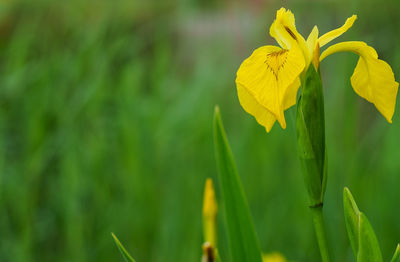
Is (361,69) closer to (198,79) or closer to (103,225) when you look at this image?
(103,225)

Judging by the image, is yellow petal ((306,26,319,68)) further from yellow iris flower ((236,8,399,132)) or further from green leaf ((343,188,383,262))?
green leaf ((343,188,383,262))

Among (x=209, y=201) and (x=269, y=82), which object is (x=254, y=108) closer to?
(x=269, y=82)

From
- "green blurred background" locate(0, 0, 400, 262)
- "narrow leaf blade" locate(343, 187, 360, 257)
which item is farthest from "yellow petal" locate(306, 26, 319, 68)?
"green blurred background" locate(0, 0, 400, 262)

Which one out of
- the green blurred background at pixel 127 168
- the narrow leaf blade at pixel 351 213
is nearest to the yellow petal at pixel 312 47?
the narrow leaf blade at pixel 351 213

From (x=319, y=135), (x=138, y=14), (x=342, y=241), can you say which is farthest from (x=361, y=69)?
(x=138, y=14)

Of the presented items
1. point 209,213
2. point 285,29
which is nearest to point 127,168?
point 209,213

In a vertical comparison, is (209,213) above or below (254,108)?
below
